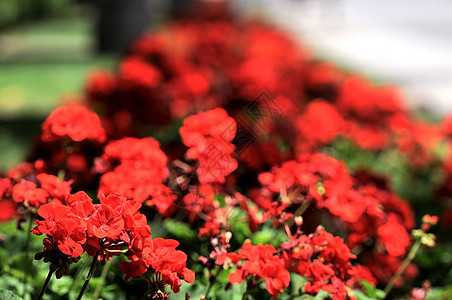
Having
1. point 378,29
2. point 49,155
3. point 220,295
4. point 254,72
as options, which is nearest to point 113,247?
point 220,295

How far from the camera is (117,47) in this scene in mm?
10398

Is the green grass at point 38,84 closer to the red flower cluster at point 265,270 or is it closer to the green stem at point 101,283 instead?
the green stem at point 101,283

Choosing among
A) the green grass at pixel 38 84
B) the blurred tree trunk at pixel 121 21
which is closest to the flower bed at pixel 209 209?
the green grass at pixel 38 84

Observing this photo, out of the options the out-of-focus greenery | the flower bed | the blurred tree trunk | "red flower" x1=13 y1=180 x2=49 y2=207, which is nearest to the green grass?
the out-of-focus greenery

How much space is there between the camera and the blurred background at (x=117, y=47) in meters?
7.18

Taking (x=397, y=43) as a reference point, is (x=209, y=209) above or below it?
above

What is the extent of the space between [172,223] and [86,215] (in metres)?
0.72

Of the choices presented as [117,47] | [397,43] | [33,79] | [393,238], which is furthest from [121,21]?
[393,238]

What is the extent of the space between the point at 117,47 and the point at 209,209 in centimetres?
901

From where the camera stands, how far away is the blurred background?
7.18m

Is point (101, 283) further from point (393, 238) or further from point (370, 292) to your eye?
point (393, 238)

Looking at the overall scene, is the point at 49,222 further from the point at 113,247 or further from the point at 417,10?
the point at 417,10

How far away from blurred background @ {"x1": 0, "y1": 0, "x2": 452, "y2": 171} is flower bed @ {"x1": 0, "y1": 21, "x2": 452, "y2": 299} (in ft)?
6.94

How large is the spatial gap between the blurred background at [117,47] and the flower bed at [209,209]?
211 centimetres
